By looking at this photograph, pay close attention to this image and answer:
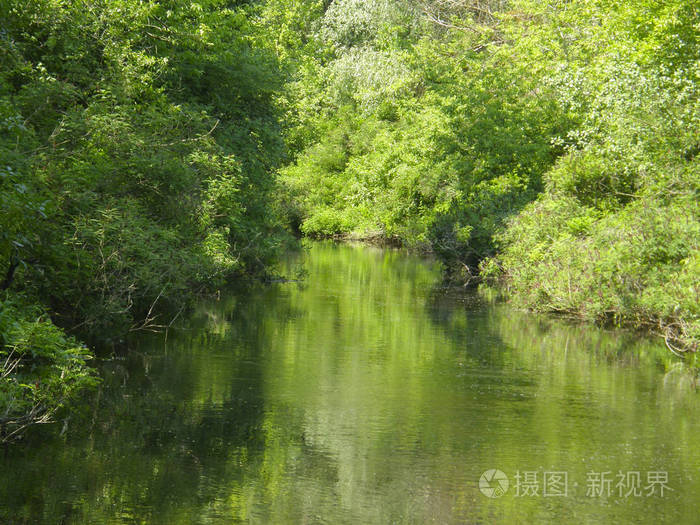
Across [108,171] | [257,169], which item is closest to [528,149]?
[257,169]

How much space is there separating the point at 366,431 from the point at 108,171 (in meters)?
6.92

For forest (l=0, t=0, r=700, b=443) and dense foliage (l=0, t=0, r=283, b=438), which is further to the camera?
forest (l=0, t=0, r=700, b=443)

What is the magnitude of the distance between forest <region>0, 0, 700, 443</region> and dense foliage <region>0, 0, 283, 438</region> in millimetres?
60

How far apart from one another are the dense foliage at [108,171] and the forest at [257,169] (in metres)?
0.06

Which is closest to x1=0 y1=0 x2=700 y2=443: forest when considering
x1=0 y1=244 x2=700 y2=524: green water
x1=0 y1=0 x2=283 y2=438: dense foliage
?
x1=0 y1=0 x2=283 y2=438: dense foliage

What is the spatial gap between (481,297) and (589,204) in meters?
4.13

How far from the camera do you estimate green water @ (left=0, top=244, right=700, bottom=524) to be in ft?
31.0

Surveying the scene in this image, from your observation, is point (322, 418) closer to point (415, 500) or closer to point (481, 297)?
point (415, 500)

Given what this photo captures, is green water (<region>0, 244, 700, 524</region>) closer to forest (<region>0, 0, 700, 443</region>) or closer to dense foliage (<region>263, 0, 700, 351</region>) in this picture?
forest (<region>0, 0, 700, 443</region>)

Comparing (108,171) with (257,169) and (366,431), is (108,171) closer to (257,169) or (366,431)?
(366,431)

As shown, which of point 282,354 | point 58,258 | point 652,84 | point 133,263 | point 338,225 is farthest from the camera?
point 338,225

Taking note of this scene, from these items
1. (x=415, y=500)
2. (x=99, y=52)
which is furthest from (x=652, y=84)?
Answer: (x=415, y=500)

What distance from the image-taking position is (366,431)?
40.1 ft

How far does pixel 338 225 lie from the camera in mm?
53156
